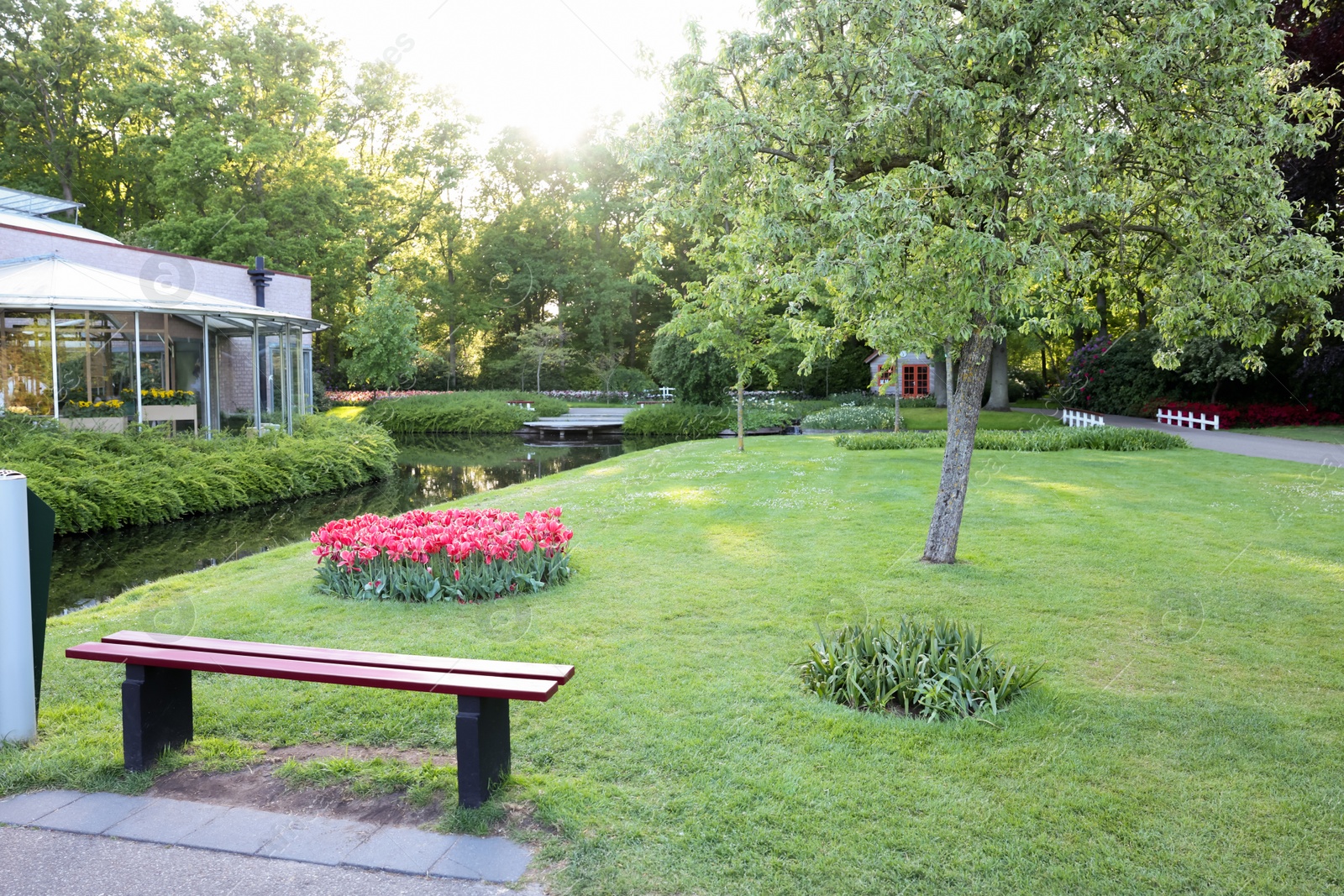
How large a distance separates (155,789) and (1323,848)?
5.04m

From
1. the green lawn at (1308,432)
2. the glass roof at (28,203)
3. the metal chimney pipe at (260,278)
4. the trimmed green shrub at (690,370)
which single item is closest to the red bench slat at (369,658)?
the green lawn at (1308,432)

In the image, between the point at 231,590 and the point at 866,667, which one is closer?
the point at 866,667

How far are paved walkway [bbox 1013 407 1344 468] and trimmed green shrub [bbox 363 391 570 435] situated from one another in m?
22.8

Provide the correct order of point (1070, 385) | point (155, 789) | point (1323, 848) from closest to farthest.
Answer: point (1323, 848) → point (155, 789) → point (1070, 385)

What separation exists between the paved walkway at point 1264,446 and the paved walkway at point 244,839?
57.2 ft

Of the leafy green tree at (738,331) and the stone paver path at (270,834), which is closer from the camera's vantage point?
the stone paver path at (270,834)

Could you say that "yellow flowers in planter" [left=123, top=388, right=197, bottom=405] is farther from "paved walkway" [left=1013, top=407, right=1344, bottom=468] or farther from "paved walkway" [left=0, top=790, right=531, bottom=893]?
"paved walkway" [left=1013, top=407, right=1344, bottom=468]

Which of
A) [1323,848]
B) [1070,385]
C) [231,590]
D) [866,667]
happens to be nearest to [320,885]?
[866,667]

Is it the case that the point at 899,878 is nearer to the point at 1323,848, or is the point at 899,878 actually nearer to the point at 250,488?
the point at 1323,848

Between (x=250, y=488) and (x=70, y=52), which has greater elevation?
(x=70, y=52)

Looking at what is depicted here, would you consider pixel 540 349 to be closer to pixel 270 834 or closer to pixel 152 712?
pixel 152 712

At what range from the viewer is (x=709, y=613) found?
22.2ft

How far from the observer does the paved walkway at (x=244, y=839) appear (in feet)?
10.8

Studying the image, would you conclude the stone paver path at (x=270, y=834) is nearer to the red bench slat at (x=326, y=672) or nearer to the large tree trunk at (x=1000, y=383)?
the red bench slat at (x=326, y=672)
